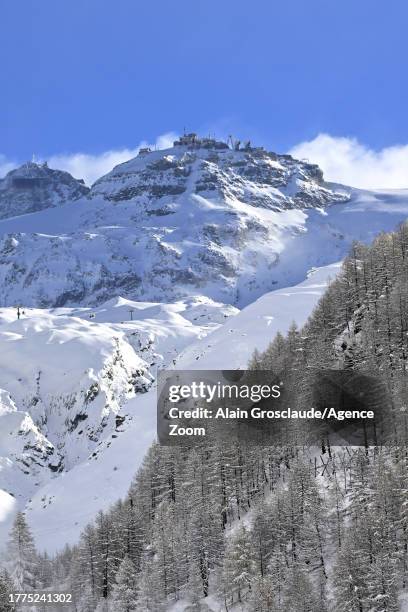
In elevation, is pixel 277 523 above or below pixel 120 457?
below

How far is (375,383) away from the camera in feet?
293

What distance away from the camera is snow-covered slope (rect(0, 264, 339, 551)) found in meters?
132

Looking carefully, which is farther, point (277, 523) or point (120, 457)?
point (120, 457)

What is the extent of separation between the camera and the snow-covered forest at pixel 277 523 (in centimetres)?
7281

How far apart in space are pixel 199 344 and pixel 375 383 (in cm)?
10451

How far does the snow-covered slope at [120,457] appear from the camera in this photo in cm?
13175

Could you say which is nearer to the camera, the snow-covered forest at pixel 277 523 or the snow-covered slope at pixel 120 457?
the snow-covered forest at pixel 277 523

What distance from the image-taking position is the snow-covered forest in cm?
7281

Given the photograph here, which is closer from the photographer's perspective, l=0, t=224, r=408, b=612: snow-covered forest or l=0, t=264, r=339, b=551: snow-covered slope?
l=0, t=224, r=408, b=612: snow-covered forest

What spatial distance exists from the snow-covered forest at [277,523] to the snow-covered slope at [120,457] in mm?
14765

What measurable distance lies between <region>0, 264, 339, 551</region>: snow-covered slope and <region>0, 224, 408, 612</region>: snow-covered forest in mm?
14765

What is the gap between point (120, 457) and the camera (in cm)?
14412

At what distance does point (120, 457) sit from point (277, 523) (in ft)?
223

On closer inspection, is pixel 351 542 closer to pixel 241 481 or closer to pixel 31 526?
pixel 241 481
